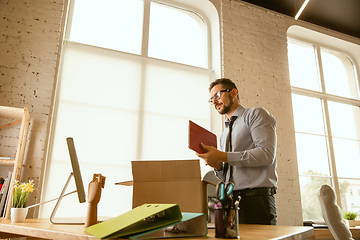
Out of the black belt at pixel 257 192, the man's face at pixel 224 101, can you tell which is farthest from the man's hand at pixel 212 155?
the man's face at pixel 224 101

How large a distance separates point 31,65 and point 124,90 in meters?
0.97

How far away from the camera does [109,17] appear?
3639 mm

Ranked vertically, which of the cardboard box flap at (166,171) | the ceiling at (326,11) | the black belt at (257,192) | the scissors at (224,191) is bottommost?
the scissors at (224,191)

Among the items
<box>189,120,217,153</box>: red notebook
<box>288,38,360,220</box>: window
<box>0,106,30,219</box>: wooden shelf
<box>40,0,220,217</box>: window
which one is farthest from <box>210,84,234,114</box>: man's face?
<box>288,38,360,220</box>: window

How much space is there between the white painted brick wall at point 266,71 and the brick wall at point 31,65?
205cm

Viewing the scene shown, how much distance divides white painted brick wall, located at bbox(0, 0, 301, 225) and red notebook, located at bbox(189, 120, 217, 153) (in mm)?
1740

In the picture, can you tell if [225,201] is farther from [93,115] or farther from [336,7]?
[336,7]

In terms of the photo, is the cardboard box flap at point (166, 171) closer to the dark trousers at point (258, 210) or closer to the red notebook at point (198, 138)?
the red notebook at point (198, 138)

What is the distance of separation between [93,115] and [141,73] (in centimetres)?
78

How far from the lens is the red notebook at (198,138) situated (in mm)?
1487

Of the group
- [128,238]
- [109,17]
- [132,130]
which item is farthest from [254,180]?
[109,17]

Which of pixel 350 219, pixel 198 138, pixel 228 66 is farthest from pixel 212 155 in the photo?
pixel 350 219

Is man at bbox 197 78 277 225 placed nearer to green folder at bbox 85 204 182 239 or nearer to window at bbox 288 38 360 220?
green folder at bbox 85 204 182 239

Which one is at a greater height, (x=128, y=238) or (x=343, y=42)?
(x=343, y=42)
